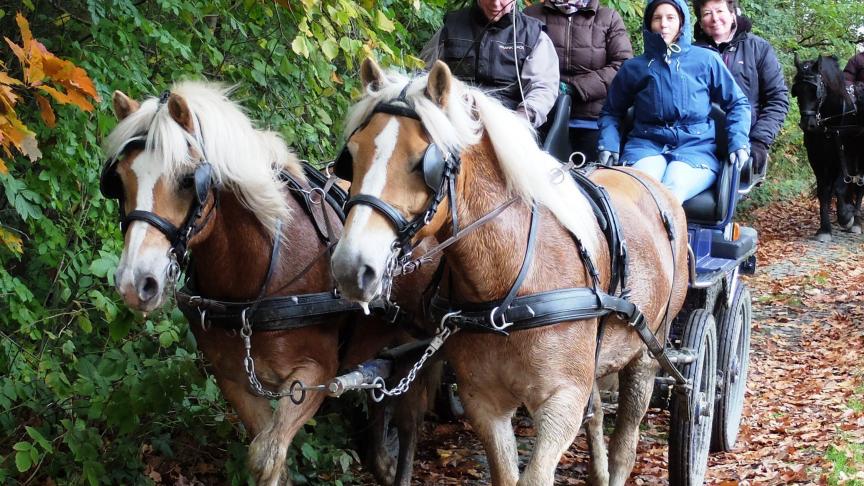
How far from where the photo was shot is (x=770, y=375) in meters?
7.76

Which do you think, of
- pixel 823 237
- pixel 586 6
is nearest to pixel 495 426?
pixel 586 6

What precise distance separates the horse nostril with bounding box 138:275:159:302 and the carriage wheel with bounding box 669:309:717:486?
2674 mm

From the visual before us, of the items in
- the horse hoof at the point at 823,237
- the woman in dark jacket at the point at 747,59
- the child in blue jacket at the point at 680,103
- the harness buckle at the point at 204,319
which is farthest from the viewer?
the horse hoof at the point at 823,237

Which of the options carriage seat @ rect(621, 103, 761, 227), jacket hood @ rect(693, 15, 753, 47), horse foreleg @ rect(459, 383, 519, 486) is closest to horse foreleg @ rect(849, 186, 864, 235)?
jacket hood @ rect(693, 15, 753, 47)

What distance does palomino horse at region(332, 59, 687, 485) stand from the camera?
2.85m

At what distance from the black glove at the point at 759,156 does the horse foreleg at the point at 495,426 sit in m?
3.31

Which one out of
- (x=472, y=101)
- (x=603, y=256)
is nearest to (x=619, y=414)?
(x=603, y=256)

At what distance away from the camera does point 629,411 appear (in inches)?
179

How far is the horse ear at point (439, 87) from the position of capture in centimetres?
297

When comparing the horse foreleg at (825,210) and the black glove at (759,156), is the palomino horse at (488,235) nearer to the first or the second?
the black glove at (759,156)

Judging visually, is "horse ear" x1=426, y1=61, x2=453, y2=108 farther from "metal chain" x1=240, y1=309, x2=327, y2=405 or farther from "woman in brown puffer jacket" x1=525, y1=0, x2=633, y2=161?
"woman in brown puffer jacket" x1=525, y1=0, x2=633, y2=161

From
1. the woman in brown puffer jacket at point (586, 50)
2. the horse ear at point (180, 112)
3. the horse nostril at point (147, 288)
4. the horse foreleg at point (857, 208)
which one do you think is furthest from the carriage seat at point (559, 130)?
the horse foreleg at point (857, 208)

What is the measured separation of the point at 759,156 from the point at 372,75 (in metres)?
3.66

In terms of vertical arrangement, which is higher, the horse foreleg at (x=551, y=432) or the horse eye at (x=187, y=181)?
the horse eye at (x=187, y=181)
